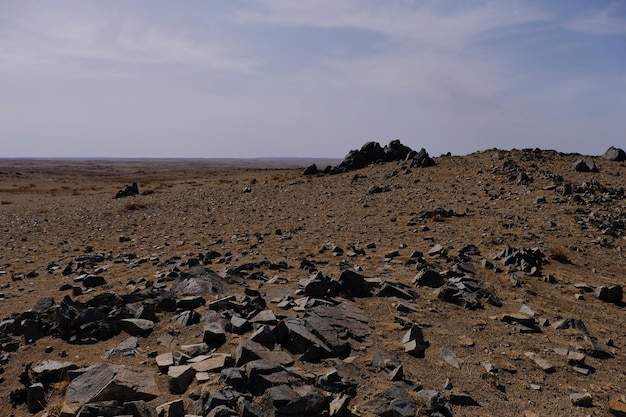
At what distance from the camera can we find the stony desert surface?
6.14 meters

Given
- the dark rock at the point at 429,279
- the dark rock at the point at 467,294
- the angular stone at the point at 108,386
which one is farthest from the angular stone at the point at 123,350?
the dark rock at the point at 429,279

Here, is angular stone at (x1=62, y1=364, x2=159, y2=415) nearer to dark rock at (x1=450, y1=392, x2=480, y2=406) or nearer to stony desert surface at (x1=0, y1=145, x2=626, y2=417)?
stony desert surface at (x1=0, y1=145, x2=626, y2=417)

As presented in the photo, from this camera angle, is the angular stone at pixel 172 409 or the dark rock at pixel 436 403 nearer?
the angular stone at pixel 172 409

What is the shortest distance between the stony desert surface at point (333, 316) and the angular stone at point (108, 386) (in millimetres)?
25

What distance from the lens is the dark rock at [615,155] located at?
103 ft

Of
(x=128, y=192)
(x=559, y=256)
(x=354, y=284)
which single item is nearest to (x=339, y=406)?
(x=354, y=284)

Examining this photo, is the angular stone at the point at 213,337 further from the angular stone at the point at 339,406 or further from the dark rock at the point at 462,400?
the dark rock at the point at 462,400

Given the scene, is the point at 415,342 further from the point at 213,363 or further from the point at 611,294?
the point at 611,294

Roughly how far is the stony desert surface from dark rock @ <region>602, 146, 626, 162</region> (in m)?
13.6

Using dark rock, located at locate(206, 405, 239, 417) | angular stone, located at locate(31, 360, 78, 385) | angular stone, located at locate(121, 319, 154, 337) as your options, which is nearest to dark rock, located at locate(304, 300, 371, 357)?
dark rock, located at locate(206, 405, 239, 417)

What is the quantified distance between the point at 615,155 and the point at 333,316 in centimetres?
3182

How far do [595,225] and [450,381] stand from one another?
511 inches

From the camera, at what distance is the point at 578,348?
26.1 ft

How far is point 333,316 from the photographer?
8.57 m
